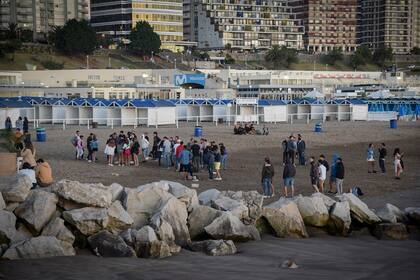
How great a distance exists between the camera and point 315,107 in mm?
67750

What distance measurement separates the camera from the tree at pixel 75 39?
367 ft

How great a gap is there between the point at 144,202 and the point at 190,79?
74303 millimetres

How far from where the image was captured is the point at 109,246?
50.8 feet

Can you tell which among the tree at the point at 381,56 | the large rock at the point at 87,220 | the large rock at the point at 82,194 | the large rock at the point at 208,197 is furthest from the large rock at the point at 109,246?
the tree at the point at 381,56

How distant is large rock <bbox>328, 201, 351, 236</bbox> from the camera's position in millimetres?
17797

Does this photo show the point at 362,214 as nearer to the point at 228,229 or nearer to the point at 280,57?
the point at 228,229

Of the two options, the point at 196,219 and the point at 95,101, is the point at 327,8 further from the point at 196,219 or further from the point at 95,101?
the point at 196,219

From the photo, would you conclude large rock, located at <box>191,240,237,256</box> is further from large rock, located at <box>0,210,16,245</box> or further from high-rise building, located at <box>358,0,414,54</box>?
high-rise building, located at <box>358,0,414,54</box>

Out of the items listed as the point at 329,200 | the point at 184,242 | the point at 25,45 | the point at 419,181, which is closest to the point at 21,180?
the point at 184,242

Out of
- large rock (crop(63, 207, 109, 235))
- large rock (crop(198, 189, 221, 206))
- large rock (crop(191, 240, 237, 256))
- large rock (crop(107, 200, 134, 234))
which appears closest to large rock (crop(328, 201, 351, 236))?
large rock (crop(198, 189, 221, 206))

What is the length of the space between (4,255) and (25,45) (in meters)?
104

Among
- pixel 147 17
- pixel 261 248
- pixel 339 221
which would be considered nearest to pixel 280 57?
pixel 147 17

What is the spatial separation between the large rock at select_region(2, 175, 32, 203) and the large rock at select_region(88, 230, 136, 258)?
2.26m

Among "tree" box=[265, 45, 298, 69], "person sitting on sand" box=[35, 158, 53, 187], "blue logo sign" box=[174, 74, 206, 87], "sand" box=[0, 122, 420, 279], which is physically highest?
"tree" box=[265, 45, 298, 69]
